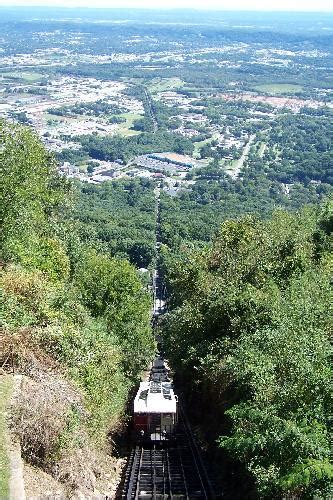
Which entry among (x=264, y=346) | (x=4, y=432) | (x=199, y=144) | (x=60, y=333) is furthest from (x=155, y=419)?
(x=199, y=144)

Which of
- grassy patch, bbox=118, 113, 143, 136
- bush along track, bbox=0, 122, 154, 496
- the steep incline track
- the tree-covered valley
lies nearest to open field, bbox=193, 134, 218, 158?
grassy patch, bbox=118, 113, 143, 136

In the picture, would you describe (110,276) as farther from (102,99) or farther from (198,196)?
(102,99)

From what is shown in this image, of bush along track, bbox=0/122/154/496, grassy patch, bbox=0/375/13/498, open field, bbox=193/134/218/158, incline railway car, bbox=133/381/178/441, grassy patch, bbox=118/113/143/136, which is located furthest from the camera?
grassy patch, bbox=118/113/143/136

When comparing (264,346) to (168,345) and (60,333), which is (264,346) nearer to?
(60,333)

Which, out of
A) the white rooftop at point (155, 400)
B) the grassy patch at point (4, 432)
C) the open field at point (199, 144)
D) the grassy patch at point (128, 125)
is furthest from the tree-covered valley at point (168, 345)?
the grassy patch at point (128, 125)

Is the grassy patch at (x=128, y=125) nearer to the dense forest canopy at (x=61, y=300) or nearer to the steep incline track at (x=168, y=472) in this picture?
the dense forest canopy at (x=61, y=300)

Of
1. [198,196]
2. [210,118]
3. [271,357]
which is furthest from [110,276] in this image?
[210,118]

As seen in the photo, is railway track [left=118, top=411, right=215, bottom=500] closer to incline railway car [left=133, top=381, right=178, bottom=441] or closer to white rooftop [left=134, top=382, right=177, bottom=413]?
incline railway car [left=133, top=381, right=178, bottom=441]
